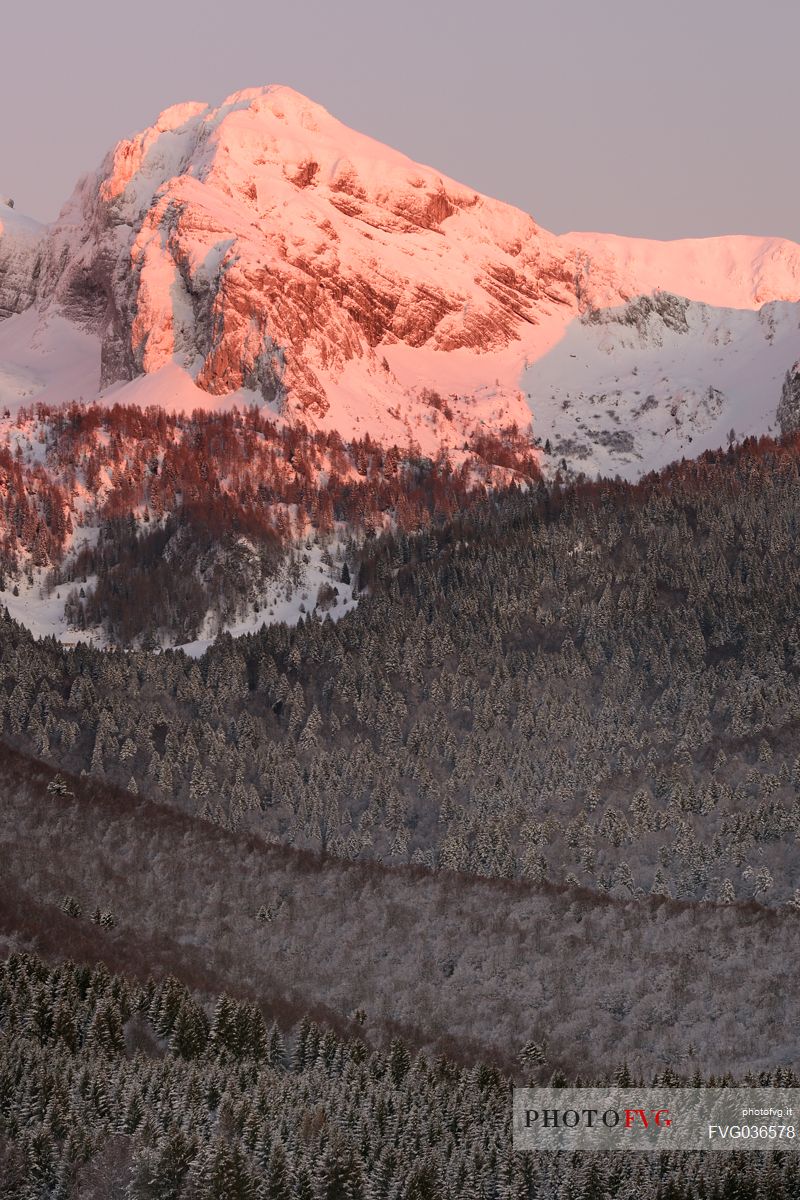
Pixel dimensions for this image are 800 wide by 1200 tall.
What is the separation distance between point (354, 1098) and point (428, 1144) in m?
13.3

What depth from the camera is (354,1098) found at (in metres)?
147

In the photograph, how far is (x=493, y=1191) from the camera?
129 meters

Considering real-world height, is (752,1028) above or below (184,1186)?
above

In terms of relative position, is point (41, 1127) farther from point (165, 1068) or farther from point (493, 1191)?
point (493, 1191)

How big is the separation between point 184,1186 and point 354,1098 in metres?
26.7

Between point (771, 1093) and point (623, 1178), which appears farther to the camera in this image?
point (771, 1093)

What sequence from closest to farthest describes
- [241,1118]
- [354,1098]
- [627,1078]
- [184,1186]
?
[184,1186], [241,1118], [354,1098], [627,1078]

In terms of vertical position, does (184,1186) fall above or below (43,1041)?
below

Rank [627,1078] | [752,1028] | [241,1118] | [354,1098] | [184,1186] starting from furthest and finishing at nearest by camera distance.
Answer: [752,1028]
[627,1078]
[354,1098]
[241,1118]
[184,1186]

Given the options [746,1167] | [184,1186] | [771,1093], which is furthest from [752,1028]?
[184,1186]

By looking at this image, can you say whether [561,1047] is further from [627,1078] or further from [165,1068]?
[165,1068]

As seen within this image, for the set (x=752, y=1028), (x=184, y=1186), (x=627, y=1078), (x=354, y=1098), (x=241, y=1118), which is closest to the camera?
(x=184, y=1186)

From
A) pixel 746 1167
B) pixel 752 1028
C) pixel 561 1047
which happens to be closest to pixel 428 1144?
pixel 746 1167

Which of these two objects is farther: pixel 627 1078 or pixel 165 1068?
pixel 627 1078
